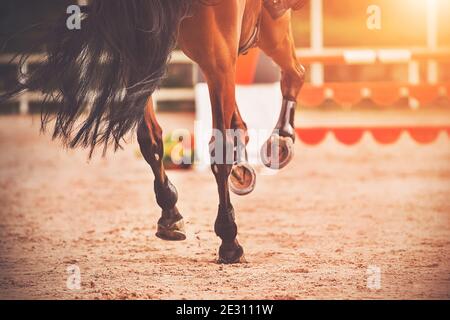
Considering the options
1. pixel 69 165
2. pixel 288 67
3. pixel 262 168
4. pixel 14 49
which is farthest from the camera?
pixel 69 165

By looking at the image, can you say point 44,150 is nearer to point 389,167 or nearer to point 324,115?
point 389,167

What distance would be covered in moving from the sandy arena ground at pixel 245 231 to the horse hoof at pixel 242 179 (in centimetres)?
24

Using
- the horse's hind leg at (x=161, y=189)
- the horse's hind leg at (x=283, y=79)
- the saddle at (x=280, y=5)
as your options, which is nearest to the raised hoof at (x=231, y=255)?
the horse's hind leg at (x=161, y=189)

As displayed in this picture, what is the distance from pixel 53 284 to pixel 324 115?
277 inches

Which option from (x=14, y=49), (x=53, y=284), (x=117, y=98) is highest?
(x=14, y=49)

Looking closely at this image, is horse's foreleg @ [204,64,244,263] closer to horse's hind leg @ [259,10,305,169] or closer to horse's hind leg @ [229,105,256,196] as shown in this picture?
horse's hind leg @ [229,105,256,196]

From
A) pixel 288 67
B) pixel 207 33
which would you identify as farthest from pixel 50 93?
pixel 288 67

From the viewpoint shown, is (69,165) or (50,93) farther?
(69,165)

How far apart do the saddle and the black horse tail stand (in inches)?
18.9

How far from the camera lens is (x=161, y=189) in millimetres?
2754

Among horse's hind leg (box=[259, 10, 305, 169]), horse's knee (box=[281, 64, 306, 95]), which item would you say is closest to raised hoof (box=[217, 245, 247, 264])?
horse's hind leg (box=[259, 10, 305, 169])

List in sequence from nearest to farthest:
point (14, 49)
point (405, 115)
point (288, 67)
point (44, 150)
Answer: point (14, 49) < point (288, 67) < point (44, 150) < point (405, 115)

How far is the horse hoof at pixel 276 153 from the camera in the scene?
2.79 meters

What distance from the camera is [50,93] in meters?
2.48
